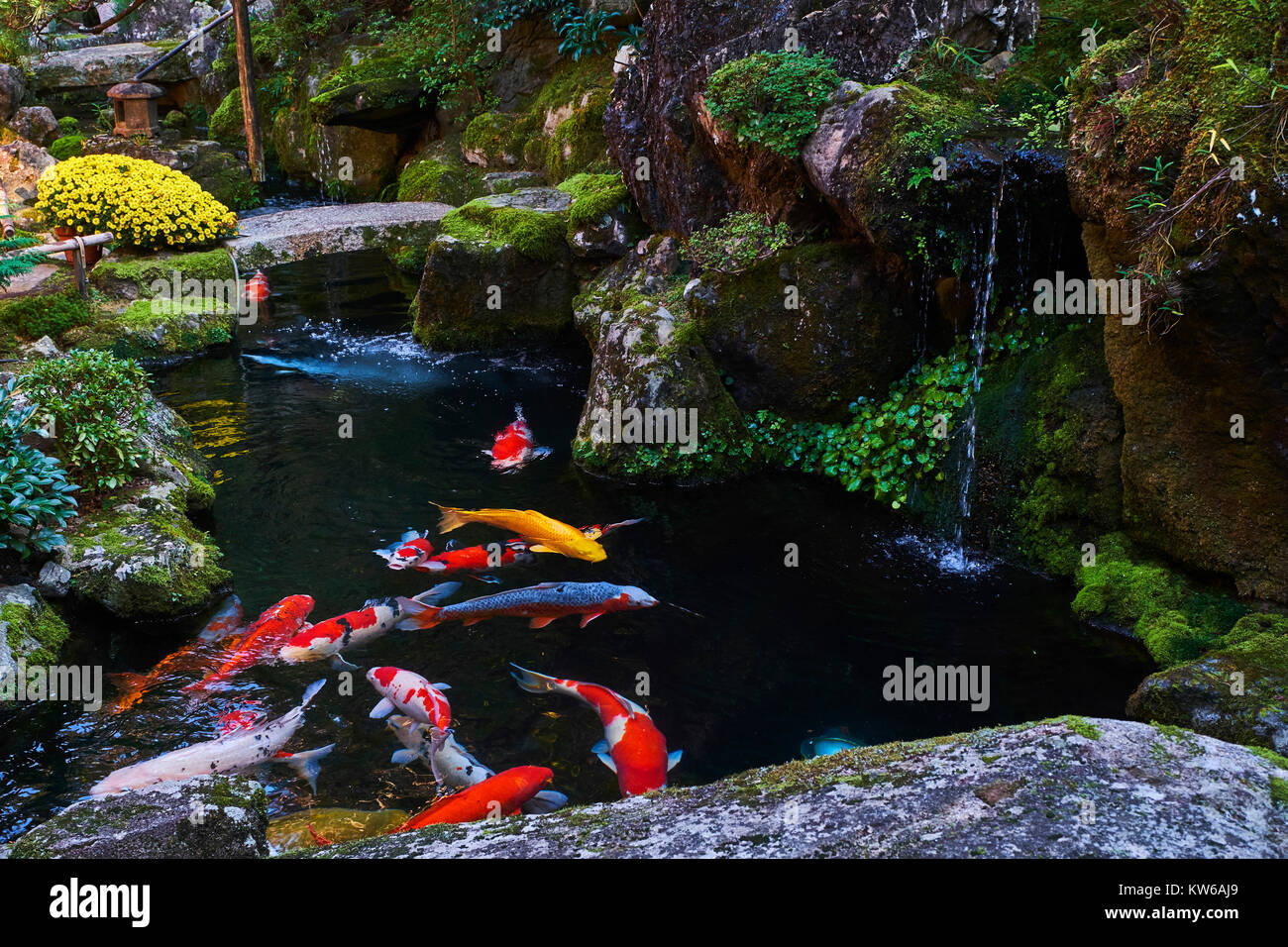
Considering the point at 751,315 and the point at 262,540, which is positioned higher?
the point at 751,315

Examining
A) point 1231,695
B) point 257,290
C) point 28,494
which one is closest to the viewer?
point 1231,695

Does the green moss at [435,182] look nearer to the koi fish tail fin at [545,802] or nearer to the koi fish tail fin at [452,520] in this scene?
the koi fish tail fin at [452,520]

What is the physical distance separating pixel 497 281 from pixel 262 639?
24.1ft

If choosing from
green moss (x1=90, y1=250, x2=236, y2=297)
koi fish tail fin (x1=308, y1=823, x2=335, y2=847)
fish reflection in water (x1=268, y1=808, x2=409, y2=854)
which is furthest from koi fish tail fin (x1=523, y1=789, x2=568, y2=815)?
green moss (x1=90, y1=250, x2=236, y2=297)

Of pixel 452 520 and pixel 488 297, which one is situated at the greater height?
pixel 488 297

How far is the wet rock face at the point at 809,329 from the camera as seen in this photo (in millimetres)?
9312

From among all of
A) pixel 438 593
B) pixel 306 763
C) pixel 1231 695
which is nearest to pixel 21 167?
pixel 438 593

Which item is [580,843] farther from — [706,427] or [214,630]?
[706,427]

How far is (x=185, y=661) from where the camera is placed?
6.59 meters

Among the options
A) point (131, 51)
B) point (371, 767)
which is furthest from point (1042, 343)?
point (131, 51)

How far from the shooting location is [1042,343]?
322 inches

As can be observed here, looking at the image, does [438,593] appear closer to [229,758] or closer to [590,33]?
[229,758]

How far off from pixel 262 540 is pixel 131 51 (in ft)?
85.4

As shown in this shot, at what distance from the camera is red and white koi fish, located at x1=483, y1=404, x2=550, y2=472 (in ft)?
32.3
